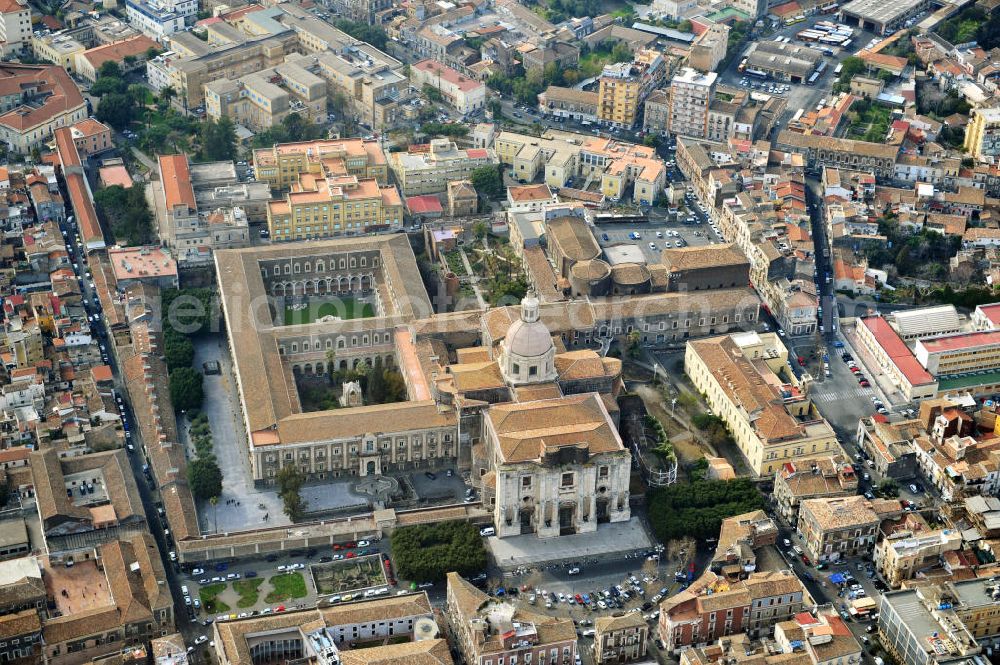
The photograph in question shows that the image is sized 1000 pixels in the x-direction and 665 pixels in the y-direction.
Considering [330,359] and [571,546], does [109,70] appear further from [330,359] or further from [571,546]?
[571,546]

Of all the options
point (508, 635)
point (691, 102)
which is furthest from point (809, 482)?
point (691, 102)

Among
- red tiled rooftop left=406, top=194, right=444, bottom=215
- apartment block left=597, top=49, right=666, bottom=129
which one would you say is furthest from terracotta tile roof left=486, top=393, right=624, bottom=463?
apartment block left=597, top=49, right=666, bottom=129

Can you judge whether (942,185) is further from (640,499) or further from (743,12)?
(640,499)

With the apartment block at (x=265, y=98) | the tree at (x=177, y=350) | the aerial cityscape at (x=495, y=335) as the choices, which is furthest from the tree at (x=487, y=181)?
the tree at (x=177, y=350)

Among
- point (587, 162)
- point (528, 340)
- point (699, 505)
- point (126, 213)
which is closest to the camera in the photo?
point (699, 505)

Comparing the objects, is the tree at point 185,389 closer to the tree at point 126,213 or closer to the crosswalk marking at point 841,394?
the tree at point 126,213
